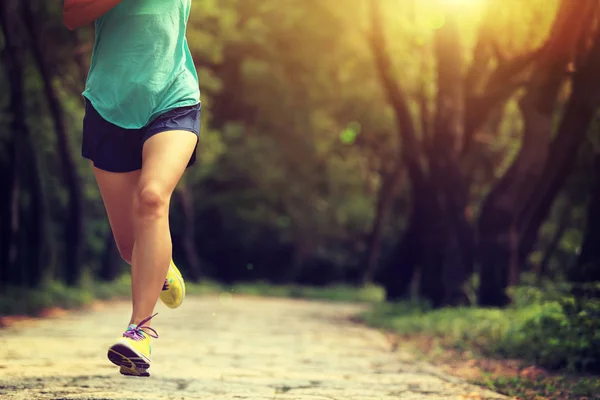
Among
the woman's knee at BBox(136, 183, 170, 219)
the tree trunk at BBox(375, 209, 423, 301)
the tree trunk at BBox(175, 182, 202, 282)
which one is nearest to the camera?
the woman's knee at BBox(136, 183, 170, 219)

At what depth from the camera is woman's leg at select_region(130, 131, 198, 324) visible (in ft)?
14.6

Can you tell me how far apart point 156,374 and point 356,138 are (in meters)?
25.5

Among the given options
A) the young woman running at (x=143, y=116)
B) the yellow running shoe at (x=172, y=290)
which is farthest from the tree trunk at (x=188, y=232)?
the young woman running at (x=143, y=116)

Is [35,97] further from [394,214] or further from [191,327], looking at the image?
[394,214]

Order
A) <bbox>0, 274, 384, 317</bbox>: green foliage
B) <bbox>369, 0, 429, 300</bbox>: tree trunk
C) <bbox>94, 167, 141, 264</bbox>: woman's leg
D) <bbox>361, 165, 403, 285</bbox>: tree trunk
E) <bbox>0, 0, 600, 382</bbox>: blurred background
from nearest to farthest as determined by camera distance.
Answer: <bbox>94, 167, 141, 264</bbox>: woman's leg, <bbox>0, 0, 600, 382</bbox>: blurred background, <bbox>0, 274, 384, 317</bbox>: green foliage, <bbox>369, 0, 429, 300</bbox>: tree trunk, <bbox>361, 165, 403, 285</bbox>: tree trunk

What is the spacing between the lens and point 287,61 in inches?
1182

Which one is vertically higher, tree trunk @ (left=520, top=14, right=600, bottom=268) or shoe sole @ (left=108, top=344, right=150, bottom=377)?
tree trunk @ (left=520, top=14, right=600, bottom=268)

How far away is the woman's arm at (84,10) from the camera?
4.46 metres

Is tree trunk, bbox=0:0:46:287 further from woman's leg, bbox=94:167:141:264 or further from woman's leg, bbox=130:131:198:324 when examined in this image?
woman's leg, bbox=130:131:198:324

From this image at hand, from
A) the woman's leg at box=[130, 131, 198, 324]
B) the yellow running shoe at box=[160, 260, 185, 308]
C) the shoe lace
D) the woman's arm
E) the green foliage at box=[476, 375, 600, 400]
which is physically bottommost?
the green foliage at box=[476, 375, 600, 400]

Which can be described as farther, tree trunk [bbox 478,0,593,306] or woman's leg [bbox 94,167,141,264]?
tree trunk [bbox 478,0,593,306]

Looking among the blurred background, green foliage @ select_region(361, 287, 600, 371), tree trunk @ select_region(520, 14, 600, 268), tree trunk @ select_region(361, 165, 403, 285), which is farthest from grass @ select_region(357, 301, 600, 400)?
tree trunk @ select_region(361, 165, 403, 285)

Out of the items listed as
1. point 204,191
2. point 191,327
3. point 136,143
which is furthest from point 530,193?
point 204,191

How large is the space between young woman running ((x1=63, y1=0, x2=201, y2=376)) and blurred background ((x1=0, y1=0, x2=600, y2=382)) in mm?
4716
